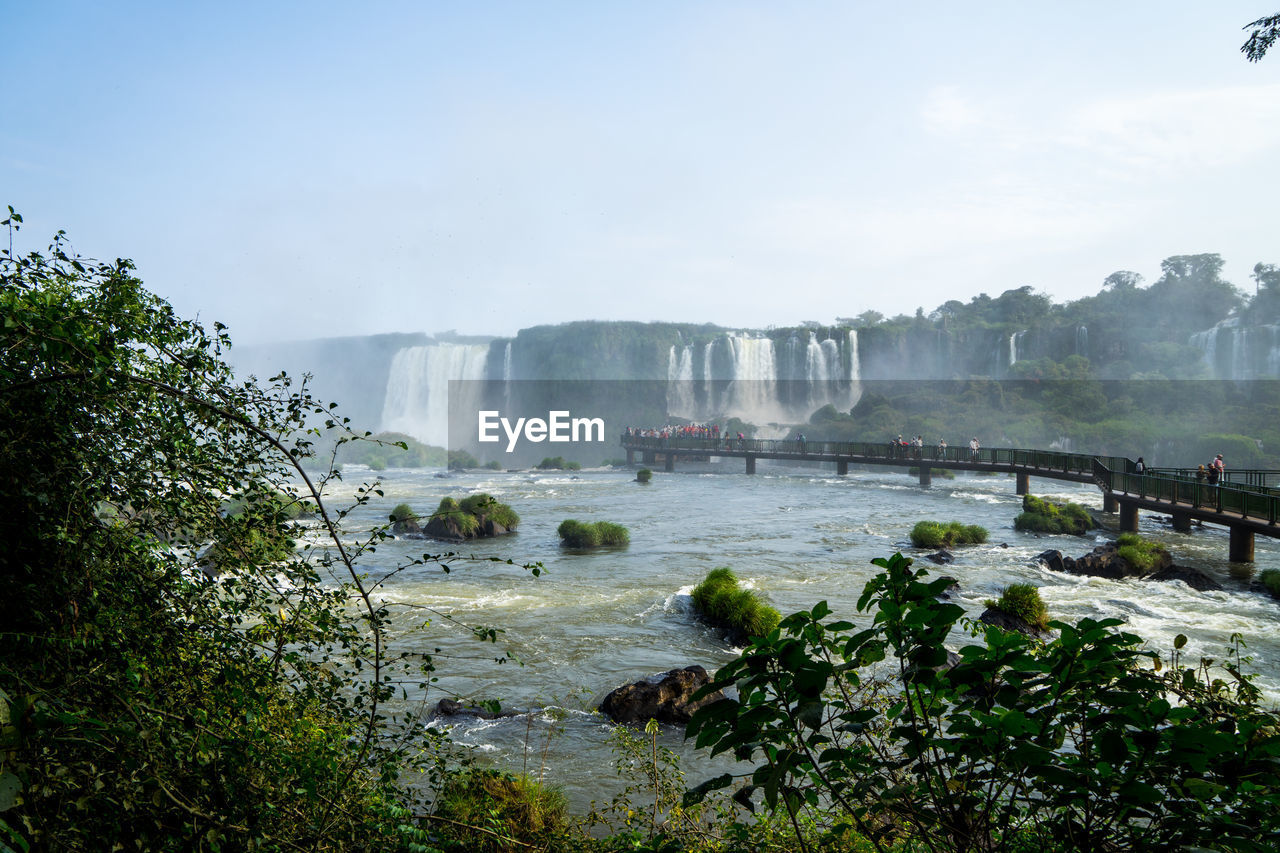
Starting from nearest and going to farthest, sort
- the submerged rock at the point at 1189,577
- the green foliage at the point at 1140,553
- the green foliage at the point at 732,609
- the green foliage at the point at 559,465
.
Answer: the green foliage at the point at 732,609 < the submerged rock at the point at 1189,577 < the green foliage at the point at 1140,553 < the green foliage at the point at 559,465

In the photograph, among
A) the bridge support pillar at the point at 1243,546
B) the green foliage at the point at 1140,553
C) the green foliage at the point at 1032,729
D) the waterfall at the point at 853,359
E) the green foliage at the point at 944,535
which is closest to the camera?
the green foliage at the point at 1032,729

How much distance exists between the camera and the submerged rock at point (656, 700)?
369 inches

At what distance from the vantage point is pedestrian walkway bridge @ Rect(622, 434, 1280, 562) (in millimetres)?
19953

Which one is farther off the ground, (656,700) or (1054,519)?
(1054,519)

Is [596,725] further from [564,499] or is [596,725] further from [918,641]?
[564,499]

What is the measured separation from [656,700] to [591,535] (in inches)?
561

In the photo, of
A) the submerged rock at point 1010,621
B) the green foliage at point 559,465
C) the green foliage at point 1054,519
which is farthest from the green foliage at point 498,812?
the green foliage at point 559,465

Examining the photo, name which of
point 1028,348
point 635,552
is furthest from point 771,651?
point 1028,348

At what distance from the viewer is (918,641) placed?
2256mm

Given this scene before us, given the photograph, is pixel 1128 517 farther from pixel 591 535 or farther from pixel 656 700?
pixel 656 700

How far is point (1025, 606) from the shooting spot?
12.9 metres

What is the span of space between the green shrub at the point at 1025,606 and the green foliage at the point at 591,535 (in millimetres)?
12801

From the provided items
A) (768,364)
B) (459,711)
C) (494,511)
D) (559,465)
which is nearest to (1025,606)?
(459,711)

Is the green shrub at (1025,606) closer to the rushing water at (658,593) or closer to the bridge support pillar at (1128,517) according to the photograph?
the rushing water at (658,593)
